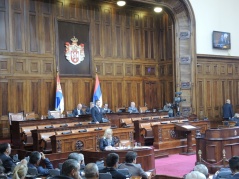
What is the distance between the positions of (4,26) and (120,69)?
5697mm

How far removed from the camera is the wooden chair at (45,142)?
9.46m

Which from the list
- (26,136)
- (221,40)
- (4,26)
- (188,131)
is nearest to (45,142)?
(26,136)

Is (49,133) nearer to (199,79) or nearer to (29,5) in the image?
(29,5)

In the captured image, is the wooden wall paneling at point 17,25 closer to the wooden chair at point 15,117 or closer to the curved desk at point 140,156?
the wooden chair at point 15,117

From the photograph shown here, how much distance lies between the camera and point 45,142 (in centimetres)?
948

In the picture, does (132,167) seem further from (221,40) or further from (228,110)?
(221,40)

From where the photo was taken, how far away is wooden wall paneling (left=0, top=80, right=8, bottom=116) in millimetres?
13141

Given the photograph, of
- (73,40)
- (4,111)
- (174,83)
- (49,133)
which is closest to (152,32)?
(174,83)

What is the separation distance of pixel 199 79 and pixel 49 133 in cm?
902

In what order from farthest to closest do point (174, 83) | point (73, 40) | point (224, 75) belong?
point (224, 75) → point (174, 83) → point (73, 40)

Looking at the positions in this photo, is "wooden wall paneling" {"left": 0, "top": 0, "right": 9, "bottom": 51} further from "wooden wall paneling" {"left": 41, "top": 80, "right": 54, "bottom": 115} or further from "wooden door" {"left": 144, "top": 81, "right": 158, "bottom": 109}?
"wooden door" {"left": 144, "top": 81, "right": 158, "bottom": 109}

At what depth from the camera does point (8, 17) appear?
13477 mm

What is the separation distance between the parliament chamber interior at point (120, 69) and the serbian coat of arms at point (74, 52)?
43 mm

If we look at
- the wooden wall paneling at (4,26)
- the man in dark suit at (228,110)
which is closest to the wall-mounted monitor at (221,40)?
the man in dark suit at (228,110)
